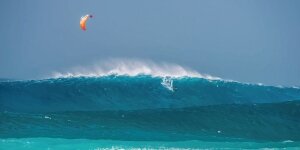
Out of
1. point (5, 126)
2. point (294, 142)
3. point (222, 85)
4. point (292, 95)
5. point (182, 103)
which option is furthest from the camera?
point (294, 142)

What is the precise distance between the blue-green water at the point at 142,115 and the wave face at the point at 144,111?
41mm

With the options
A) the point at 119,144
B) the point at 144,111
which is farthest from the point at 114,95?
the point at 119,144

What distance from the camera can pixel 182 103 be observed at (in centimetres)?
1591

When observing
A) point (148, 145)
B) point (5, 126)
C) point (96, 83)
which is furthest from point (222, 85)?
point (5, 126)

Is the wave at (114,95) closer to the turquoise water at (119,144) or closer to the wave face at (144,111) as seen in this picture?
the wave face at (144,111)

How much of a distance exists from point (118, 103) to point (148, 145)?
268 inches

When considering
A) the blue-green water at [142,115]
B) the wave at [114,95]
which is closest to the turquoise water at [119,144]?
the blue-green water at [142,115]

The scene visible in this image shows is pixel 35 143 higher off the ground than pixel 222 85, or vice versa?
pixel 222 85

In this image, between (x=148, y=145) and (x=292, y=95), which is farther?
(x=148, y=145)

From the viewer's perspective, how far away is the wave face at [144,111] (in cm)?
1343

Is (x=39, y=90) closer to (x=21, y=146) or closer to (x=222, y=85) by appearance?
(x=222, y=85)

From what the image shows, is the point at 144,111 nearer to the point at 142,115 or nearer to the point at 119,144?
the point at 142,115

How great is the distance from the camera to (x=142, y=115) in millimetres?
17344

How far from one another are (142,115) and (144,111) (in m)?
0.53
